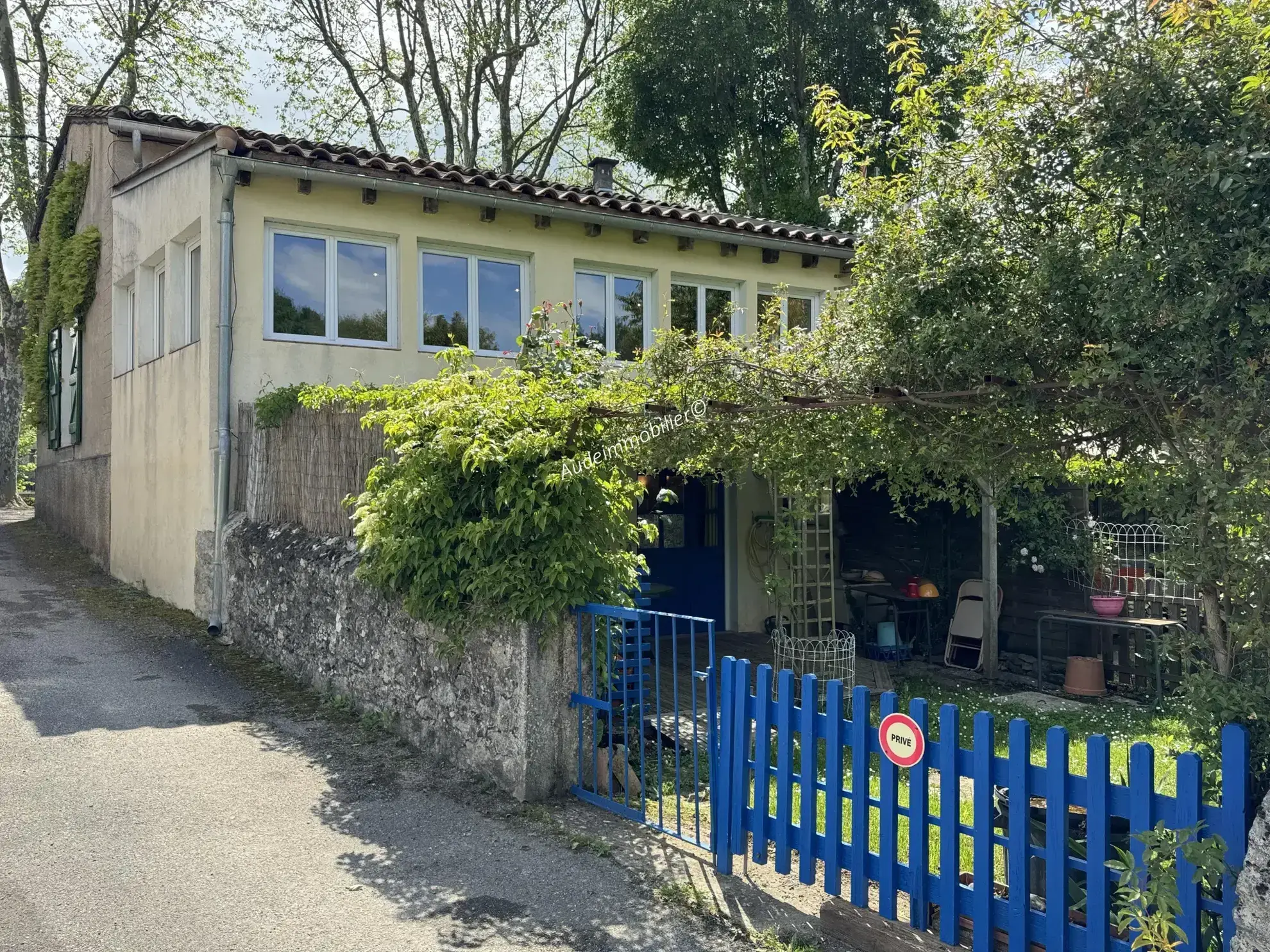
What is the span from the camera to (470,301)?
1149 centimetres

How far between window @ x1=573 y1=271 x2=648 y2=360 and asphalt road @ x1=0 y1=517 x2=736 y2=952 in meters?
5.96

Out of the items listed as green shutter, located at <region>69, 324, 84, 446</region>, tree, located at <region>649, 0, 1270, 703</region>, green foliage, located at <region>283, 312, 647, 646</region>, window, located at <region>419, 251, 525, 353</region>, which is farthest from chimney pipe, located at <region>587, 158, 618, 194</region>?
tree, located at <region>649, 0, 1270, 703</region>

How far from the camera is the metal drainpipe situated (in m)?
9.80

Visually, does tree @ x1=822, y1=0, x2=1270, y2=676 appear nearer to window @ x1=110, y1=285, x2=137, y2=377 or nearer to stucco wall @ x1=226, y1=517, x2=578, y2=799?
stucco wall @ x1=226, y1=517, x2=578, y2=799

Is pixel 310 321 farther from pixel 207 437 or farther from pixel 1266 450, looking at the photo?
pixel 1266 450

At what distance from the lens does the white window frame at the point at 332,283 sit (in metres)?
10.3

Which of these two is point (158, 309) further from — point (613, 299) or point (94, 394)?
point (613, 299)

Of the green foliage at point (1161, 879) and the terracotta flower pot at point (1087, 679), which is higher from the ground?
the green foliage at point (1161, 879)

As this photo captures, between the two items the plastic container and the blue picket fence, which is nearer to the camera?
the blue picket fence

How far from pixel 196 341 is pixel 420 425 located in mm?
5417

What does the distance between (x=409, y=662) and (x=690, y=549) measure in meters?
6.46

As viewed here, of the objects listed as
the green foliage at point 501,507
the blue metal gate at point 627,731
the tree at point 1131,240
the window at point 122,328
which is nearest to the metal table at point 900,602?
the blue metal gate at point 627,731

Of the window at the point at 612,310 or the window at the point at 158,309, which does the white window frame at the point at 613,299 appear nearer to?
the window at the point at 612,310

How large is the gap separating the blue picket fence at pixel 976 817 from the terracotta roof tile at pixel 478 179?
555 centimetres
